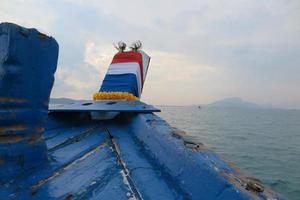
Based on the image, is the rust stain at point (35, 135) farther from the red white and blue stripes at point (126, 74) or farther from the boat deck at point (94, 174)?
the red white and blue stripes at point (126, 74)

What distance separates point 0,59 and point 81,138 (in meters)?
1.43

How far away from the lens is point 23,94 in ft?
6.17

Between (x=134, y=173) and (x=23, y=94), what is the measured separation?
3.26 ft

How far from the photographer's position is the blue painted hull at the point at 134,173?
156 cm

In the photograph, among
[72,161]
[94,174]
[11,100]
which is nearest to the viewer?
[11,100]

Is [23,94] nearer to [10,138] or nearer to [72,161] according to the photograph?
[10,138]

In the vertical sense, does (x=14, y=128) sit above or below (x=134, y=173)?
above

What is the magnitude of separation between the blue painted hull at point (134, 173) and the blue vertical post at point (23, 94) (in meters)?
0.14

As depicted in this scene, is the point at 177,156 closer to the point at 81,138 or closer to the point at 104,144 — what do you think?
the point at 104,144

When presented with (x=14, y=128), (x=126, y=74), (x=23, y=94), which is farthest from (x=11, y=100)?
(x=126, y=74)

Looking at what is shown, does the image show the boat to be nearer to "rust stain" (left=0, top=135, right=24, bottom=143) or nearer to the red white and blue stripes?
"rust stain" (left=0, top=135, right=24, bottom=143)

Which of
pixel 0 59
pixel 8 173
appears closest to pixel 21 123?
Result: pixel 8 173

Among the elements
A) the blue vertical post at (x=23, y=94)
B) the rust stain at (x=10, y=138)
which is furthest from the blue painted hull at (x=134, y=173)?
the rust stain at (x=10, y=138)

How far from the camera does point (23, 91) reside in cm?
188
